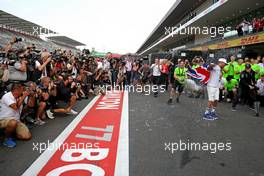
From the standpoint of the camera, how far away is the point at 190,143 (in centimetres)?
502

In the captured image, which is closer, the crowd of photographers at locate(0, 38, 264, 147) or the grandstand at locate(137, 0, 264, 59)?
the crowd of photographers at locate(0, 38, 264, 147)

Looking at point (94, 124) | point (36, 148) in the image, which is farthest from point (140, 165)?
point (94, 124)

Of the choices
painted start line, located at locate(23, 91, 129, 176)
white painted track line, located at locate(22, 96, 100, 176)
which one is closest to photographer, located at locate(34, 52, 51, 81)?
white painted track line, located at locate(22, 96, 100, 176)

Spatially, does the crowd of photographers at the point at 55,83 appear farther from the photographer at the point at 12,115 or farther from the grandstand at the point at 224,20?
the grandstand at the point at 224,20

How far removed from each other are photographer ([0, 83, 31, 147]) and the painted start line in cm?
76

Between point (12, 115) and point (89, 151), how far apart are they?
1863mm

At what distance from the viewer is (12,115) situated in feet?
17.3

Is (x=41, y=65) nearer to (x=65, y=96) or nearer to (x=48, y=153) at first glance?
(x=65, y=96)

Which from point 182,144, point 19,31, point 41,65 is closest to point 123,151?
point 182,144

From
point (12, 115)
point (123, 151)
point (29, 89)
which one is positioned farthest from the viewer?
point (29, 89)

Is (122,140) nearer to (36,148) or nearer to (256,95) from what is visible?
(36,148)

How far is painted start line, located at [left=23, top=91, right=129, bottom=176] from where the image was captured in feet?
12.7

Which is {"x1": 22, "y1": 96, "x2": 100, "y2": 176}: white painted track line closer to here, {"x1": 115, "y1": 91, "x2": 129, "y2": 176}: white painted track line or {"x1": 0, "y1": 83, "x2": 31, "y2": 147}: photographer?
{"x1": 0, "y1": 83, "x2": 31, "y2": 147}: photographer

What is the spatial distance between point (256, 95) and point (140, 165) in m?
5.88
